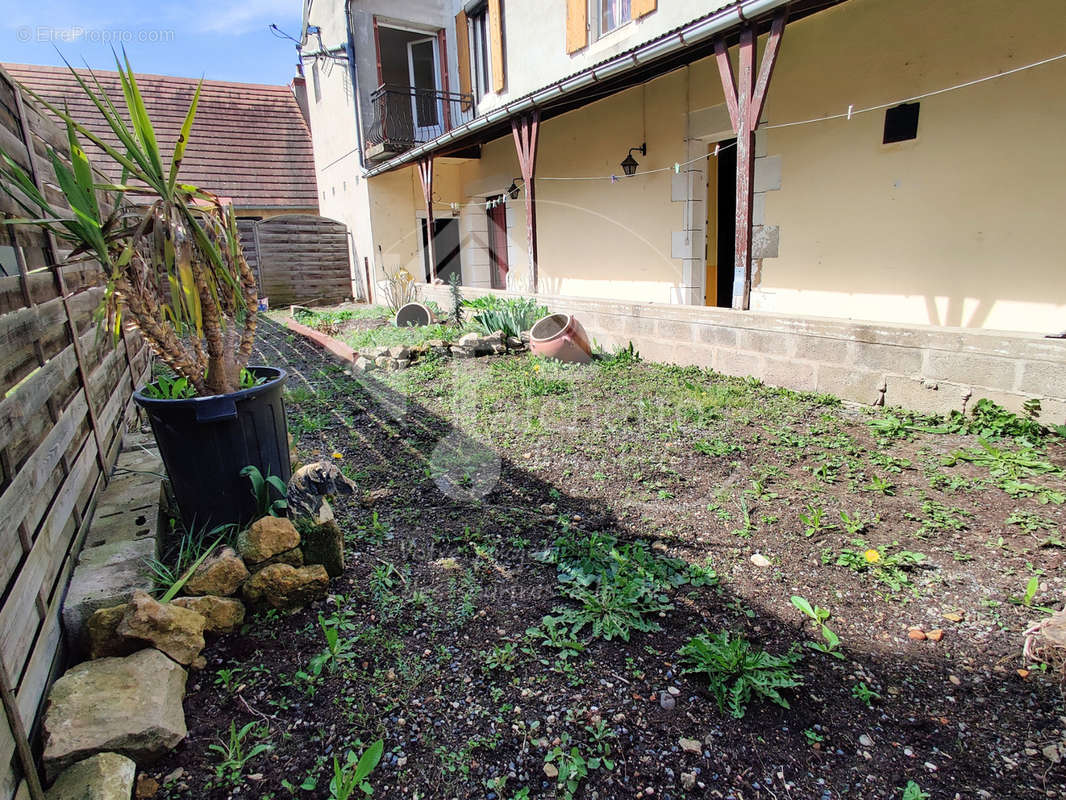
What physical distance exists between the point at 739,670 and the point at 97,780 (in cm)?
170

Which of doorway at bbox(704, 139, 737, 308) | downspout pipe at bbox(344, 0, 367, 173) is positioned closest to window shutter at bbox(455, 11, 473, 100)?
downspout pipe at bbox(344, 0, 367, 173)

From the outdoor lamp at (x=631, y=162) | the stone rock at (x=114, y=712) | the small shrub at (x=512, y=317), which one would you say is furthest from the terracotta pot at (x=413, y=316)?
the stone rock at (x=114, y=712)

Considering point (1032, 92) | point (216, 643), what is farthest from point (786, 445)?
point (1032, 92)

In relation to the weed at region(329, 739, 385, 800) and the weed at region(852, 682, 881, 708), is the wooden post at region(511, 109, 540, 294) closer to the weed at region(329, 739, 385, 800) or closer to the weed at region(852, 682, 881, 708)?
the weed at region(852, 682, 881, 708)

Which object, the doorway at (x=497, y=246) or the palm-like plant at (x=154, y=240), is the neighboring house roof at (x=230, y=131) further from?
the palm-like plant at (x=154, y=240)

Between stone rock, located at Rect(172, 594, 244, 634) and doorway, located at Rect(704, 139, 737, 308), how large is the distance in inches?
247

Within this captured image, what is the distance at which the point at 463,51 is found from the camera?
10719 mm

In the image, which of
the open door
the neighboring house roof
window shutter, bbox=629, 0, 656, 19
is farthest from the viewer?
the neighboring house roof

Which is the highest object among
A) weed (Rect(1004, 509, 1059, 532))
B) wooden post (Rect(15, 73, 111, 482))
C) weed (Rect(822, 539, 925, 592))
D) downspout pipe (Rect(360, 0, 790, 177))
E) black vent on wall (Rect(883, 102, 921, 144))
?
downspout pipe (Rect(360, 0, 790, 177))

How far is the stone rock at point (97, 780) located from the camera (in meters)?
1.30

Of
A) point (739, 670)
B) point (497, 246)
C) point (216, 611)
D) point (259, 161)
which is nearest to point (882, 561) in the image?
point (739, 670)

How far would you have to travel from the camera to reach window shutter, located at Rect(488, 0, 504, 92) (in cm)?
904

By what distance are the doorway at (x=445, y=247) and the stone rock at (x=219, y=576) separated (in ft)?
35.7

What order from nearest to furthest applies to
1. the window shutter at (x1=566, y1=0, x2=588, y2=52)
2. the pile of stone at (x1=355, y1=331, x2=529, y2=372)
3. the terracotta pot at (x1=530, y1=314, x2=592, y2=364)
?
1. the terracotta pot at (x1=530, y1=314, x2=592, y2=364)
2. the pile of stone at (x1=355, y1=331, x2=529, y2=372)
3. the window shutter at (x1=566, y1=0, x2=588, y2=52)
